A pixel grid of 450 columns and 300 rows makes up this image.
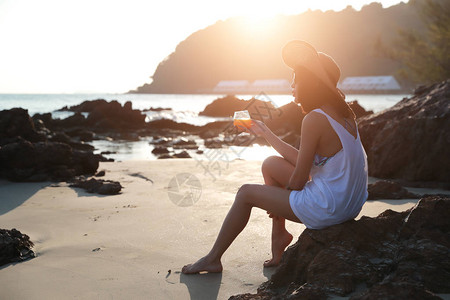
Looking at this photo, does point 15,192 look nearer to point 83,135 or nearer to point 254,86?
point 83,135

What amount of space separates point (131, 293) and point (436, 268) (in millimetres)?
1808

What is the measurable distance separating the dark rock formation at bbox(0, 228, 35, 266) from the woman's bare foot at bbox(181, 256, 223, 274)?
1354mm

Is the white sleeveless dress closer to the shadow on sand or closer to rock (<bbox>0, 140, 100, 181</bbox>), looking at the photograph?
the shadow on sand

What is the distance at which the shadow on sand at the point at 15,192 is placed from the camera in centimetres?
532

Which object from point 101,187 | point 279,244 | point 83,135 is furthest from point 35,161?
point 83,135

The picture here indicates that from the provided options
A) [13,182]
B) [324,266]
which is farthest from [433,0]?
[324,266]

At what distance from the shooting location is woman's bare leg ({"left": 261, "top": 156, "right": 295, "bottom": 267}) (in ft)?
10.4

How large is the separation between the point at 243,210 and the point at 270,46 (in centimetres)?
12745

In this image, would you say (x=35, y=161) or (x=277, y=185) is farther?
(x=35, y=161)

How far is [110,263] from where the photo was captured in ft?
10.9

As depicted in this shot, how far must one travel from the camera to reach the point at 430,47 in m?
17.6

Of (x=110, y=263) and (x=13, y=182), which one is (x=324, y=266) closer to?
(x=110, y=263)

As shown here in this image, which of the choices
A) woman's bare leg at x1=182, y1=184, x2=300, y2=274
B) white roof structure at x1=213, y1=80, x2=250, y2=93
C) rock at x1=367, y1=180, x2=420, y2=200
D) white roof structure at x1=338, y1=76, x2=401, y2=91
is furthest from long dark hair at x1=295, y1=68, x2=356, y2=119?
white roof structure at x1=213, y1=80, x2=250, y2=93

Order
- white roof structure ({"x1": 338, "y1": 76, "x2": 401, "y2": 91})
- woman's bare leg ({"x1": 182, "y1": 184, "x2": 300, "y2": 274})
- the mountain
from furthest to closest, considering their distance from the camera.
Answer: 1. the mountain
2. white roof structure ({"x1": 338, "y1": 76, "x2": 401, "y2": 91})
3. woman's bare leg ({"x1": 182, "y1": 184, "x2": 300, "y2": 274})
